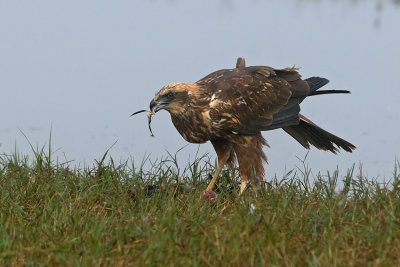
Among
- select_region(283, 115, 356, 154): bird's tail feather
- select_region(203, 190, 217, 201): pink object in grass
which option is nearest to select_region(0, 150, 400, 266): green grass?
select_region(203, 190, 217, 201): pink object in grass

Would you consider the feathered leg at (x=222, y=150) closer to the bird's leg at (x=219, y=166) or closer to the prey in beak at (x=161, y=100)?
the bird's leg at (x=219, y=166)

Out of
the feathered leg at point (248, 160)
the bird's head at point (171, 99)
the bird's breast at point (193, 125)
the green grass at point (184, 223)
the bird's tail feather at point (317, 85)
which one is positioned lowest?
the green grass at point (184, 223)

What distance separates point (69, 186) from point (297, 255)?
270 cm

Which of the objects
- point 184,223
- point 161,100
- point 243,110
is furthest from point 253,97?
point 184,223

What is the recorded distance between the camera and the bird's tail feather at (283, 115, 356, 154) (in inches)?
307

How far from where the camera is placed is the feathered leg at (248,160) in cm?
699

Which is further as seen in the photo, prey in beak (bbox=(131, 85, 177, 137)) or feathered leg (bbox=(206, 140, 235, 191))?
feathered leg (bbox=(206, 140, 235, 191))

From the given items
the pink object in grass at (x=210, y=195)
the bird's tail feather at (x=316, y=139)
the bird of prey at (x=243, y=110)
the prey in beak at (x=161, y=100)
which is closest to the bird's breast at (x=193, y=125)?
the bird of prey at (x=243, y=110)

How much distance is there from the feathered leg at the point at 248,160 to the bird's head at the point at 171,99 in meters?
0.67

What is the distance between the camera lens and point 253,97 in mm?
7262

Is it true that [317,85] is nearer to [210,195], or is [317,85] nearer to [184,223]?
[210,195]

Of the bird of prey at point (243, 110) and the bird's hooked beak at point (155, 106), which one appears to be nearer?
the bird's hooked beak at point (155, 106)

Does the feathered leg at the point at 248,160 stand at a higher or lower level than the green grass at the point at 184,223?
higher

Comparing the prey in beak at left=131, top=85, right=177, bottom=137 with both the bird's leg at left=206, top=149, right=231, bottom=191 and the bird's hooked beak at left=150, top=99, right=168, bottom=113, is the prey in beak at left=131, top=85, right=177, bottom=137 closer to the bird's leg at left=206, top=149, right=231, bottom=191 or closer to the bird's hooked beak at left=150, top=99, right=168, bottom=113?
the bird's hooked beak at left=150, top=99, right=168, bottom=113
